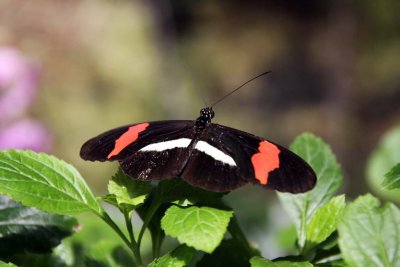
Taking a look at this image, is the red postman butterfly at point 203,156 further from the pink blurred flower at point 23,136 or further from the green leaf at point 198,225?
the pink blurred flower at point 23,136

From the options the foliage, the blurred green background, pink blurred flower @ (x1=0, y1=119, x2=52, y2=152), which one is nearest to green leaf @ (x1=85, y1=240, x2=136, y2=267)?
the foliage

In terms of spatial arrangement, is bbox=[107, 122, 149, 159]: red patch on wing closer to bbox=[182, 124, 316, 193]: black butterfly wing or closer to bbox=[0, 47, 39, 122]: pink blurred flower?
bbox=[182, 124, 316, 193]: black butterfly wing

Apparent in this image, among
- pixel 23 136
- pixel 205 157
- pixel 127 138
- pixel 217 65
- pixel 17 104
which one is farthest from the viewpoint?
pixel 217 65

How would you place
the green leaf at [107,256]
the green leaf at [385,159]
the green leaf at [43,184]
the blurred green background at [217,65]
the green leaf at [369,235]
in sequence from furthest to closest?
the blurred green background at [217,65], the green leaf at [385,159], the green leaf at [107,256], the green leaf at [43,184], the green leaf at [369,235]

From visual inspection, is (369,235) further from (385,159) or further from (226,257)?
(385,159)

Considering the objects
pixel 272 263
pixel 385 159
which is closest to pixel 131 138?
pixel 272 263

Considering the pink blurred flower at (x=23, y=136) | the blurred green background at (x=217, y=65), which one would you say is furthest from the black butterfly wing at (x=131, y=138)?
the blurred green background at (x=217, y=65)
